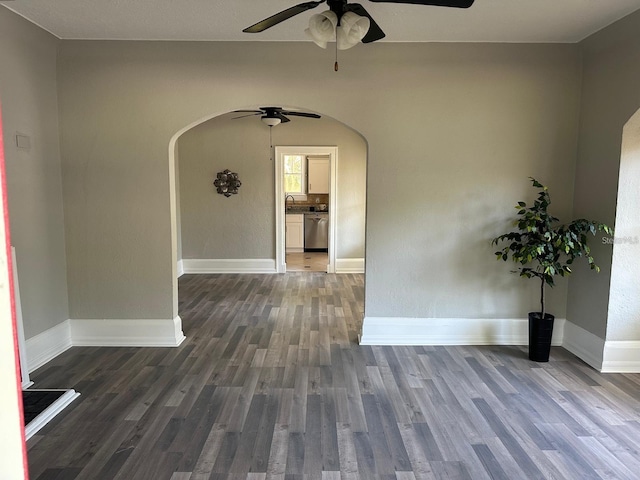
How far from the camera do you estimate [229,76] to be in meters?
3.87

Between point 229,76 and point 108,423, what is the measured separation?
2949 millimetres

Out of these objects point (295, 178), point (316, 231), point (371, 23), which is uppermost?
point (371, 23)

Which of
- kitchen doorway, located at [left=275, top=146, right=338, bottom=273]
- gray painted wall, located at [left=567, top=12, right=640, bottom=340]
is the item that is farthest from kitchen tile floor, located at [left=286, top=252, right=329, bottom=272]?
gray painted wall, located at [left=567, top=12, right=640, bottom=340]

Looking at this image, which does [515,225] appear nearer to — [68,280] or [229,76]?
[229,76]

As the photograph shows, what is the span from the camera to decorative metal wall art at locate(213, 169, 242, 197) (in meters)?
7.26

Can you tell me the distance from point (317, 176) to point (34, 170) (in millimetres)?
6638

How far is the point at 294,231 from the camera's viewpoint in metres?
9.46

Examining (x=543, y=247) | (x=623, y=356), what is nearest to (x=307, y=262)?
(x=543, y=247)

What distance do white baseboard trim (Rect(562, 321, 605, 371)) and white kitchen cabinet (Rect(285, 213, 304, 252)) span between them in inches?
242

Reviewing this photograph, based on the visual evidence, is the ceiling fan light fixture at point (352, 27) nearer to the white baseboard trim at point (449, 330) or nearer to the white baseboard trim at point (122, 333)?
the white baseboard trim at point (449, 330)

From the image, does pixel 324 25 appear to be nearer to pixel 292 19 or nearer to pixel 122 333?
pixel 292 19

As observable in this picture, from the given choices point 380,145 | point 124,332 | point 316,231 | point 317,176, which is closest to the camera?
point 380,145

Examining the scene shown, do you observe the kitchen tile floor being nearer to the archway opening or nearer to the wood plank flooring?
the wood plank flooring

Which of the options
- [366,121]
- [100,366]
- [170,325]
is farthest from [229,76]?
[100,366]
